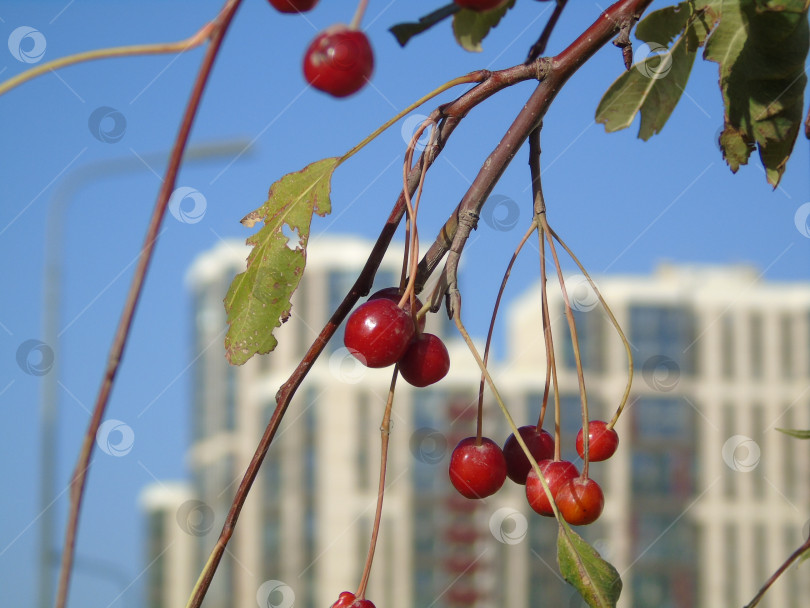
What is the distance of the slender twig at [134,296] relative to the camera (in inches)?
5.5

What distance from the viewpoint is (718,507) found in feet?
44.7

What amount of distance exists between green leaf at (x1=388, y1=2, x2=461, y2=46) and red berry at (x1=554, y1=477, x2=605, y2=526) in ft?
0.75

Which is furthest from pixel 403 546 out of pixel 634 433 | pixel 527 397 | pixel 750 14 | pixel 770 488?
pixel 750 14

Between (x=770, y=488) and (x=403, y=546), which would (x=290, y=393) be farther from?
(x=770, y=488)

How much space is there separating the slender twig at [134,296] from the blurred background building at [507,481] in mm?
11841

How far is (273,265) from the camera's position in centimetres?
31

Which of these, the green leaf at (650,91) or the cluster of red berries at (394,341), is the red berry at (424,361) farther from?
the green leaf at (650,91)

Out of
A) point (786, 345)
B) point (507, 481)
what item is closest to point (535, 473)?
point (507, 481)

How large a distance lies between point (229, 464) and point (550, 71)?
550 inches

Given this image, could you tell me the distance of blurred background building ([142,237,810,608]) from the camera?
12.8m

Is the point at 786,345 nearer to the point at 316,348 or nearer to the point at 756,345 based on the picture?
the point at 756,345

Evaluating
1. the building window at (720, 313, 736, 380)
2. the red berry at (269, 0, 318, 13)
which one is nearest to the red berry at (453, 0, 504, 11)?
the red berry at (269, 0, 318, 13)

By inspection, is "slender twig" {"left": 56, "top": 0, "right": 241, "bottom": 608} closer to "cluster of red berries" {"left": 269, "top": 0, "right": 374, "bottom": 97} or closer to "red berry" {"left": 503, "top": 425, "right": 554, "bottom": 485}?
"cluster of red berries" {"left": 269, "top": 0, "right": 374, "bottom": 97}

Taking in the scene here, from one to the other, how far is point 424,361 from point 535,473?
0.27 ft
